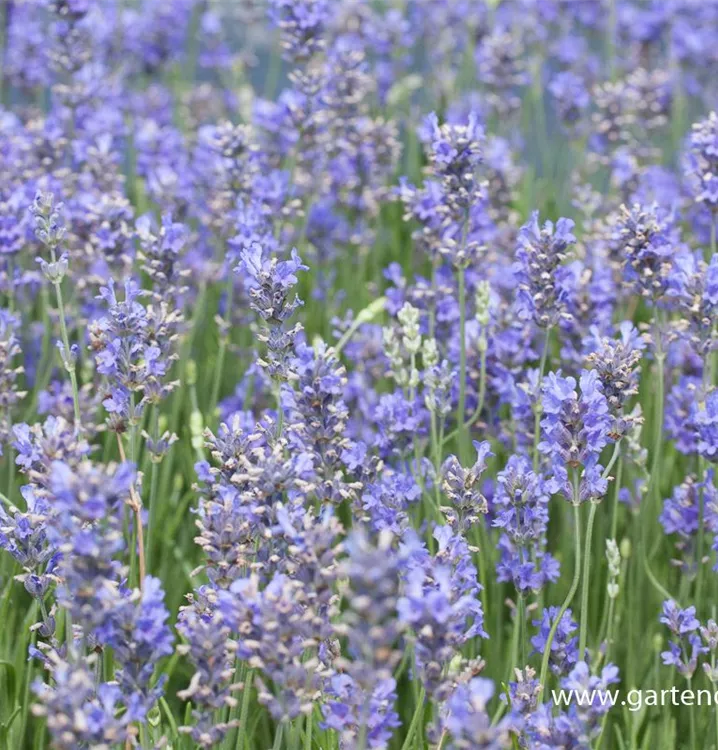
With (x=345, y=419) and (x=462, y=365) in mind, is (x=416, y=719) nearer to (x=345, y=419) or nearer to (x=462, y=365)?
(x=345, y=419)

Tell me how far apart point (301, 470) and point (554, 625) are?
67 centimetres

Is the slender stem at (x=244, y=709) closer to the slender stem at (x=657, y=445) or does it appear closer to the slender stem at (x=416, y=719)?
the slender stem at (x=416, y=719)

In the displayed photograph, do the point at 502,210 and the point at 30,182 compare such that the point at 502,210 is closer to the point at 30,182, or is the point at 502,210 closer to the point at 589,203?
the point at 589,203

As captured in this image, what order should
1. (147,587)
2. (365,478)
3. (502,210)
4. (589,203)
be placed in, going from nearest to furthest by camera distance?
(147,587)
(365,478)
(589,203)
(502,210)

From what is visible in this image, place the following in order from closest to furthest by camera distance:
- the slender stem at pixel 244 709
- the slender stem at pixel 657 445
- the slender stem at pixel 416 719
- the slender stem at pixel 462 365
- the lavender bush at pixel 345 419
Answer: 1. the lavender bush at pixel 345 419
2. the slender stem at pixel 244 709
3. the slender stem at pixel 416 719
4. the slender stem at pixel 657 445
5. the slender stem at pixel 462 365

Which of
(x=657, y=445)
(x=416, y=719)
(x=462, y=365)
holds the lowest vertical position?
(x=416, y=719)

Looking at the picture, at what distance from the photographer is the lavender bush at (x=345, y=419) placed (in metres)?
1.97

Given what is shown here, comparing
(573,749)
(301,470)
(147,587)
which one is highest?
(301,470)

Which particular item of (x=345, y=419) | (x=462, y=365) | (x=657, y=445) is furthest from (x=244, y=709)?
(x=657, y=445)

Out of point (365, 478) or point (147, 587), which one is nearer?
point (147, 587)

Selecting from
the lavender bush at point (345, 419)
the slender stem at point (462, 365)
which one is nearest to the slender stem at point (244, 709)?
the lavender bush at point (345, 419)

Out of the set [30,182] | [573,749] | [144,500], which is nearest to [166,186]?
[30,182]

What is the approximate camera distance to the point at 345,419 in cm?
242

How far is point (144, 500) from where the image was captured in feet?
10.8
